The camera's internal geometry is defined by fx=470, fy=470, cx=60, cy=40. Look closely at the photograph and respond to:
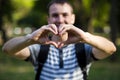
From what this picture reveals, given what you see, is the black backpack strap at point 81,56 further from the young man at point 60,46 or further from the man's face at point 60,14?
the man's face at point 60,14

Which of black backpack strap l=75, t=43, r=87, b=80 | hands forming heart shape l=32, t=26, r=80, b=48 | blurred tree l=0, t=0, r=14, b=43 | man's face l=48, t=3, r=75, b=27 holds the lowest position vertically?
blurred tree l=0, t=0, r=14, b=43

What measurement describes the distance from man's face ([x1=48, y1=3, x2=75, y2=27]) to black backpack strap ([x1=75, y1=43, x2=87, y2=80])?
0.82 feet

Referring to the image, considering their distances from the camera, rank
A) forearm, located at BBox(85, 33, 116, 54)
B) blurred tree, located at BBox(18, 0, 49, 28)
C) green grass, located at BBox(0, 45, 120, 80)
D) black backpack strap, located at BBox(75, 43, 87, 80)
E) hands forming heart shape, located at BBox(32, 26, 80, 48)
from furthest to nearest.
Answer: blurred tree, located at BBox(18, 0, 49, 28), green grass, located at BBox(0, 45, 120, 80), black backpack strap, located at BBox(75, 43, 87, 80), forearm, located at BBox(85, 33, 116, 54), hands forming heart shape, located at BBox(32, 26, 80, 48)

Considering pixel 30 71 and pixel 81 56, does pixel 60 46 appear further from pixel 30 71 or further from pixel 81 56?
pixel 30 71

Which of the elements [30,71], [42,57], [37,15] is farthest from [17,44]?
[37,15]

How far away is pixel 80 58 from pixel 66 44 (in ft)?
0.76

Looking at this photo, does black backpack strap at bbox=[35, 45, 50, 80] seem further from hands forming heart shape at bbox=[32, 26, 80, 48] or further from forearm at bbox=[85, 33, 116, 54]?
forearm at bbox=[85, 33, 116, 54]

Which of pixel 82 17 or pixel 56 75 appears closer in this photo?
pixel 56 75

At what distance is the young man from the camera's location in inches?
158

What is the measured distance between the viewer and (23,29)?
8600 cm

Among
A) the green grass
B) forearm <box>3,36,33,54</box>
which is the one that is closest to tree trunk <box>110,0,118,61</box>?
the green grass

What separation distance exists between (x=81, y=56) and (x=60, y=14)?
0.43 metres

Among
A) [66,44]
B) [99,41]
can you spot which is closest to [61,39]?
[66,44]

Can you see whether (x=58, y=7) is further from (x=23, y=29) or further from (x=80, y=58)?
(x=23, y=29)
